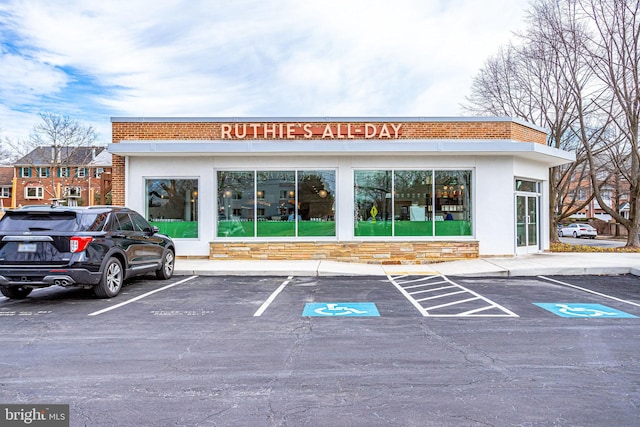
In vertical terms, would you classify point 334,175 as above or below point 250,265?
above

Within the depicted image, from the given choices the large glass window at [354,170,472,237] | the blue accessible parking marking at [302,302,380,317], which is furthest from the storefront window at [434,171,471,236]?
the blue accessible parking marking at [302,302,380,317]

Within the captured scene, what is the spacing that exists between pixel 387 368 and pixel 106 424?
2.78m

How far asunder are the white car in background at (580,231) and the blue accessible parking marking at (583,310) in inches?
1426

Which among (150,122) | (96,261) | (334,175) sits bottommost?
(96,261)

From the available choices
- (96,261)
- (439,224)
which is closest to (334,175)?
(439,224)

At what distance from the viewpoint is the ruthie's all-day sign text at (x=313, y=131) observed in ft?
47.5

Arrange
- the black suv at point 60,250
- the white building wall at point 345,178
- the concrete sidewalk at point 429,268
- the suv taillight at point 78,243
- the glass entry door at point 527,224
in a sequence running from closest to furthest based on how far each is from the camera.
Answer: the black suv at point 60,250 → the suv taillight at point 78,243 → the concrete sidewalk at point 429,268 → the white building wall at point 345,178 → the glass entry door at point 527,224

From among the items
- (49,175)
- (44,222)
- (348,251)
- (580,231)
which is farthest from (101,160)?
(580,231)

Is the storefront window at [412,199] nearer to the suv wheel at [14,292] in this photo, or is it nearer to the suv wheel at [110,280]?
the suv wheel at [110,280]

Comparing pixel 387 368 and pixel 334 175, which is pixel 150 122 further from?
pixel 387 368

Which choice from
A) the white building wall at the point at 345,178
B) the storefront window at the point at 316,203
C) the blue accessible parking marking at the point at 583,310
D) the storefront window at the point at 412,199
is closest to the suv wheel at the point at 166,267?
the white building wall at the point at 345,178

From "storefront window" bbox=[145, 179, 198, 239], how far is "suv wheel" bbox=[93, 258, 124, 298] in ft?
19.3

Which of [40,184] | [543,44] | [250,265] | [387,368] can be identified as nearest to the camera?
[387,368]

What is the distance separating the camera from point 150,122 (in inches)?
578
